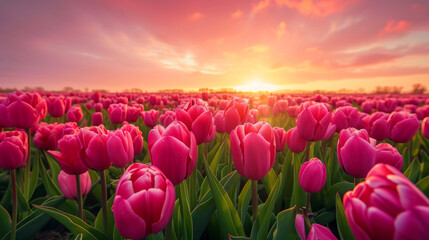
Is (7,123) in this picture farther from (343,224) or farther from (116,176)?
(343,224)

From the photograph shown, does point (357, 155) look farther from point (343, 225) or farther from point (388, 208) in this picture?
point (388, 208)

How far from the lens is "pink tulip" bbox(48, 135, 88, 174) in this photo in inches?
53.7

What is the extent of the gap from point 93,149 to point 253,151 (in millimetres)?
894

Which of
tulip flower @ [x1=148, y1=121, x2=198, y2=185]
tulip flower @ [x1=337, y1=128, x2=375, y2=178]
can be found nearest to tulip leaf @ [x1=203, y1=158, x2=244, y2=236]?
tulip flower @ [x1=148, y1=121, x2=198, y2=185]

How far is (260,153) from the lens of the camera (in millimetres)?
1137

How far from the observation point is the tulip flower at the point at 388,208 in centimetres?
47

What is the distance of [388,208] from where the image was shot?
0.53 m

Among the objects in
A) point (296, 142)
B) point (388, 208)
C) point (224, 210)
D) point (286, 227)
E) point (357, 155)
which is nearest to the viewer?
point (388, 208)

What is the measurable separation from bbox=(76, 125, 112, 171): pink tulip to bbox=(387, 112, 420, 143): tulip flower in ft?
8.86

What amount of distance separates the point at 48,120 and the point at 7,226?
598 centimetres

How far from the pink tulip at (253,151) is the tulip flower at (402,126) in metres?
1.86

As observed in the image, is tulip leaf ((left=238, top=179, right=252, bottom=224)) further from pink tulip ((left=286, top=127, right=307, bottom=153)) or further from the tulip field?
pink tulip ((left=286, top=127, right=307, bottom=153))

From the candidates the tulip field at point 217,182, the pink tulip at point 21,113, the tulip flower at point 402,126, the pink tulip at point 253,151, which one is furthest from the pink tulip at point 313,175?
the pink tulip at point 21,113

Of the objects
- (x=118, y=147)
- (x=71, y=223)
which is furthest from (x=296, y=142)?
(x=71, y=223)
